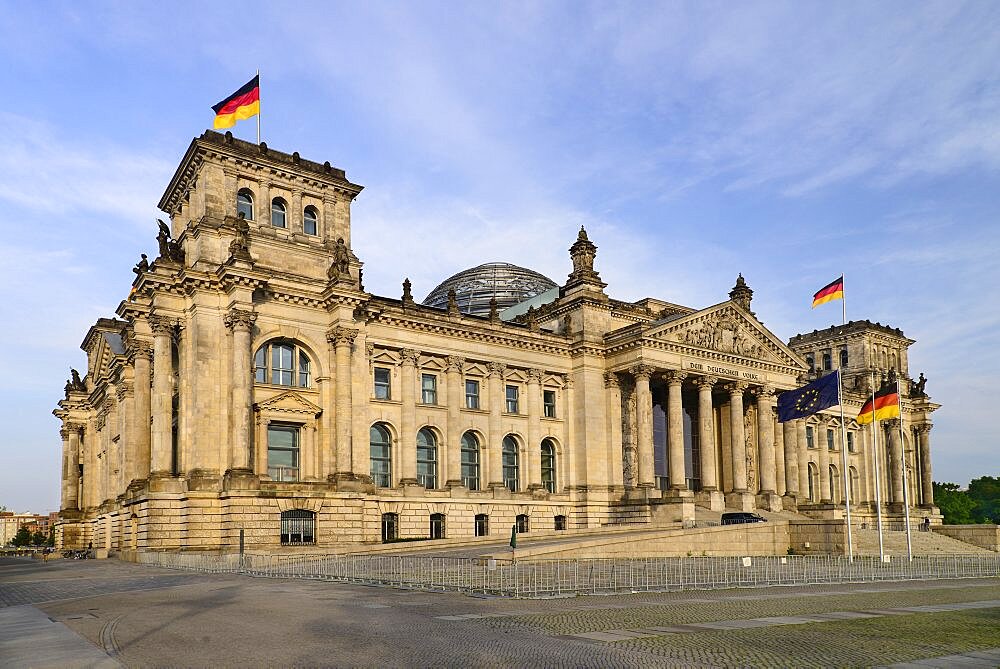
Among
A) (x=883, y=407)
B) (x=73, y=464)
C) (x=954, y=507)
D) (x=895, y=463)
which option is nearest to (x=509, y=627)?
(x=883, y=407)

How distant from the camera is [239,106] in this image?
52.9 meters

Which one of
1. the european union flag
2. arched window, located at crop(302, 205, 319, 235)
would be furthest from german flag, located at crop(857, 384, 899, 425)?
arched window, located at crop(302, 205, 319, 235)

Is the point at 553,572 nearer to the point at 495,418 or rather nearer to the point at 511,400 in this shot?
the point at 495,418

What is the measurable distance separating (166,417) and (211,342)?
500cm

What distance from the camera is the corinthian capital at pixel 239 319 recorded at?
163 ft

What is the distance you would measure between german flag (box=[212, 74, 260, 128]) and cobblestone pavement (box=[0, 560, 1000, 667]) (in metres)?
31.3

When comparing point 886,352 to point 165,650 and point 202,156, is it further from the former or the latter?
point 165,650

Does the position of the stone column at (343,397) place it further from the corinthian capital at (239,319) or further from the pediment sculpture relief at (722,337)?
the pediment sculpture relief at (722,337)

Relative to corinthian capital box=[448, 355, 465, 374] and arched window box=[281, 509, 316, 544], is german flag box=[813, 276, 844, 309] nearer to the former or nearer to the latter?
→ corinthian capital box=[448, 355, 465, 374]

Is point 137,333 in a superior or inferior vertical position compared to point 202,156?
inferior

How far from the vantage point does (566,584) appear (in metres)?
28.9

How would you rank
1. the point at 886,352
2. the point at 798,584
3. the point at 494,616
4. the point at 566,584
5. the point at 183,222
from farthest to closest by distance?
1. the point at 886,352
2. the point at 183,222
3. the point at 798,584
4. the point at 566,584
5. the point at 494,616

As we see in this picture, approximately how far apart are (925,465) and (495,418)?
6077 centimetres

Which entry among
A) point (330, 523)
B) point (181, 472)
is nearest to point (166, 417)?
point (181, 472)
